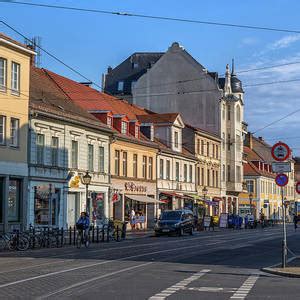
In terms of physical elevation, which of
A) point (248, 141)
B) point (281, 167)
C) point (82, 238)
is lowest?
point (82, 238)

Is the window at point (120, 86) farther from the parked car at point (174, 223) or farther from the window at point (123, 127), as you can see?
the parked car at point (174, 223)

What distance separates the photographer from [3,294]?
1357 cm

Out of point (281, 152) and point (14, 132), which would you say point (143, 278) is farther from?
point (14, 132)

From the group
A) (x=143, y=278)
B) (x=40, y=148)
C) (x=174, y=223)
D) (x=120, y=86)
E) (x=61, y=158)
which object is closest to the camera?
(x=143, y=278)

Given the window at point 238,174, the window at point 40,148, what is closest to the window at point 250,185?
the window at point 238,174

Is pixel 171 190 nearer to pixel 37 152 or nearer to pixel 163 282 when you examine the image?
pixel 37 152

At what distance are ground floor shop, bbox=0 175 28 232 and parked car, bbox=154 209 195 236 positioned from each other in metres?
11.3

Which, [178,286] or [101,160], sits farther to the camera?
[101,160]

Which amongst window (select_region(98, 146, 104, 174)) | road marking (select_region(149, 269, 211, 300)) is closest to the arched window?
window (select_region(98, 146, 104, 174))

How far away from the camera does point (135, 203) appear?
57875 millimetres

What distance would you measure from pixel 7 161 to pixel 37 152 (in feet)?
11.7

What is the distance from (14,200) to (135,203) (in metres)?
19.3

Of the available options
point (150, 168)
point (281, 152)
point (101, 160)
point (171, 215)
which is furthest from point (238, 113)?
point (281, 152)

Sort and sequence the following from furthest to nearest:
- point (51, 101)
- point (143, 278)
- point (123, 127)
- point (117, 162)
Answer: point (123, 127) → point (117, 162) → point (51, 101) → point (143, 278)
